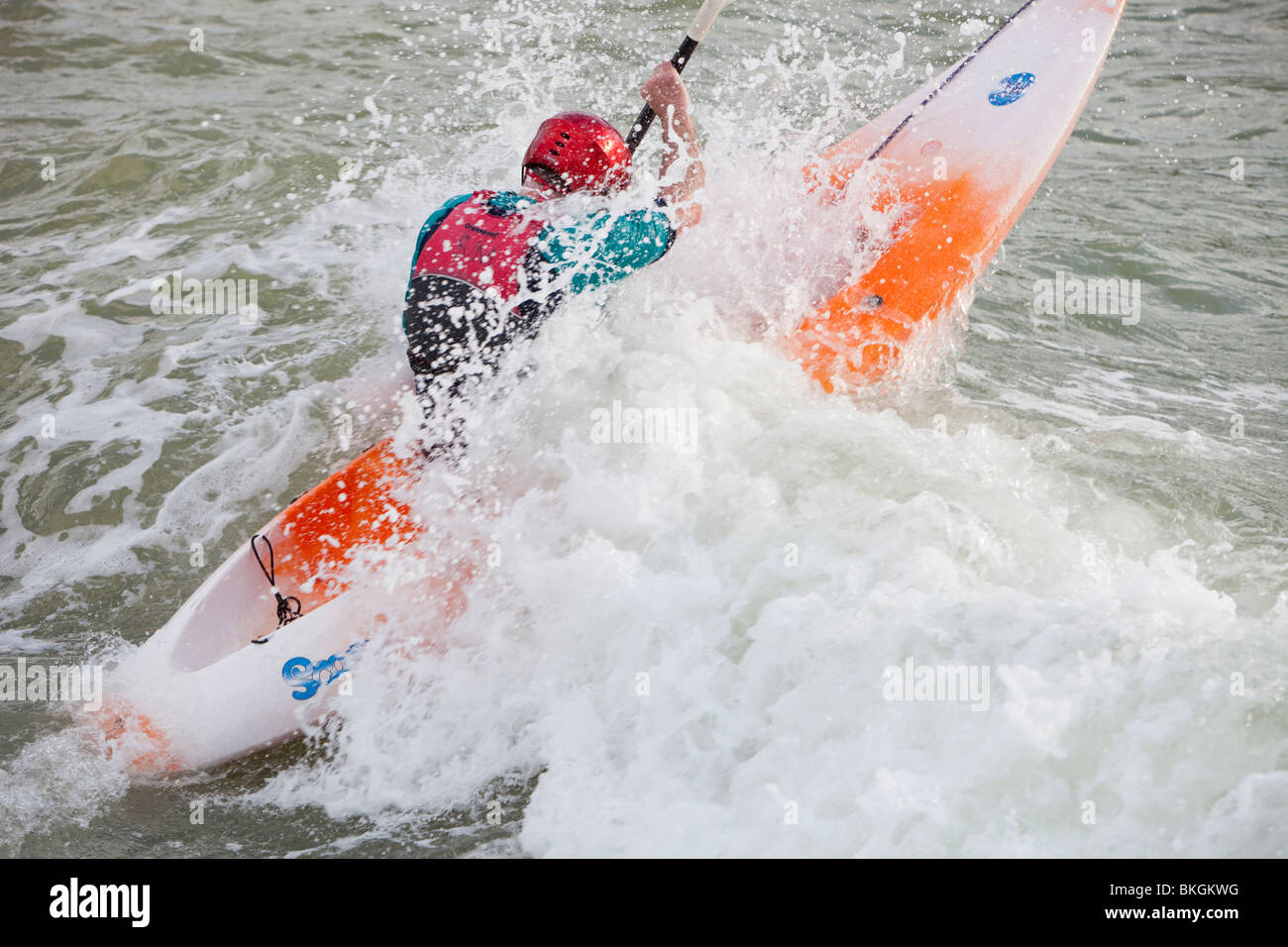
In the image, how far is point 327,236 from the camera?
19.7 ft

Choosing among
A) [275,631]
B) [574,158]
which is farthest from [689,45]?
[275,631]

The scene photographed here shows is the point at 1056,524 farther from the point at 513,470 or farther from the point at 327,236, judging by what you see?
the point at 327,236

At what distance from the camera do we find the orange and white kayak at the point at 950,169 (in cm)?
418

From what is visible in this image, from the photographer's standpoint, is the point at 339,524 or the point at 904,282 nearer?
the point at 339,524

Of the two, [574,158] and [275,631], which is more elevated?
[574,158]

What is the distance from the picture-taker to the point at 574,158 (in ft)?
11.3

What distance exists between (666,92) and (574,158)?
0.67 m

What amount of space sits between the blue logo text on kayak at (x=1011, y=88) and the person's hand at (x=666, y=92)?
1.92m

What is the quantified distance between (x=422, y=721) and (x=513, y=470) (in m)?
0.87

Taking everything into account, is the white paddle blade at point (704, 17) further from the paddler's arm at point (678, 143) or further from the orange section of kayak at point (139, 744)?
the orange section of kayak at point (139, 744)

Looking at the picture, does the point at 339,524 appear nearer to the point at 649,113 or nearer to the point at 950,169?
the point at 649,113

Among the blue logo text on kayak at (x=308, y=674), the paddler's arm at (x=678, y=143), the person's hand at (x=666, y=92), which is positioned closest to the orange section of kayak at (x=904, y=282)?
the paddler's arm at (x=678, y=143)

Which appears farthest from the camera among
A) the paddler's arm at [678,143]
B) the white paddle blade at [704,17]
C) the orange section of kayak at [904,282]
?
the white paddle blade at [704,17]

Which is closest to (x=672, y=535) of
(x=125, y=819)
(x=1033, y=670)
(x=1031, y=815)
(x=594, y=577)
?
(x=594, y=577)
